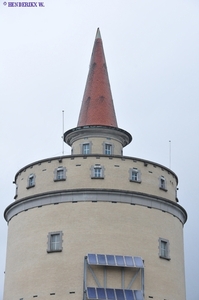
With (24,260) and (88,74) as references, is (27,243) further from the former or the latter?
(88,74)

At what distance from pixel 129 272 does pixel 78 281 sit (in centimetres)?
360

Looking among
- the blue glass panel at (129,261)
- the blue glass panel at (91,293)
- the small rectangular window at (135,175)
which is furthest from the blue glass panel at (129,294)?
the small rectangular window at (135,175)

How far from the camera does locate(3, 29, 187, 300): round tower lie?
47.6 m

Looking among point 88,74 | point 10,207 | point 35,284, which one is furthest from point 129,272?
point 88,74

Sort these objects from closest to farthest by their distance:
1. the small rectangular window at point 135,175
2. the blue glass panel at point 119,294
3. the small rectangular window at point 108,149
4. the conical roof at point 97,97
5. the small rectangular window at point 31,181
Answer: the blue glass panel at point 119,294 → the small rectangular window at point 135,175 → the small rectangular window at point 31,181 → the small rectangular window at point 108,149 → the conical roof at point 97,97

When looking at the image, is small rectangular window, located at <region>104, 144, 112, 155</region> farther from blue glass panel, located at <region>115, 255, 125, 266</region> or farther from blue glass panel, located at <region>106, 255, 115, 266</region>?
blue glass panel, located at <region>106, 255, 115, 266</region>

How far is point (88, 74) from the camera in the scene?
196 ft

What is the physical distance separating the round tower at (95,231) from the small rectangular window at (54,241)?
0.07 m

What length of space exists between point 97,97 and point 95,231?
13419 millimetres

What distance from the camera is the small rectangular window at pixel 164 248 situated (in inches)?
1977

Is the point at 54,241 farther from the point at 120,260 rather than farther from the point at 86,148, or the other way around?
the point at 86,148

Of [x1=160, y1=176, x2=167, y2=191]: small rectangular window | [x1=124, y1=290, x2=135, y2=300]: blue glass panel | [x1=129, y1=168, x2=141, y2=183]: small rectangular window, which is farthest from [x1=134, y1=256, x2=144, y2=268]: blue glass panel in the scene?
[x1=160, y1=176, x2=167, y2=191]: small rectangular window

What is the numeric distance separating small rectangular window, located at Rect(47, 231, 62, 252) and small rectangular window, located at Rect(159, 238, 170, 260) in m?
7.29

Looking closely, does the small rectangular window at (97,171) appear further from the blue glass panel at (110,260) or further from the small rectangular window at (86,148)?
the blue glass panel at (110,260)
